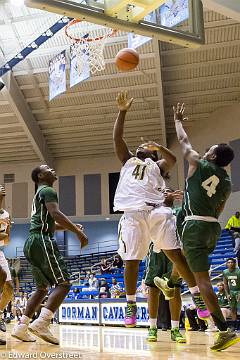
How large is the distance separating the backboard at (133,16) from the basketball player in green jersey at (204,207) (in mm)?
1842

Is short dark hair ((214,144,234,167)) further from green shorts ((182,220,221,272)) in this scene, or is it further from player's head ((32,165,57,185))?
player's head ((32,165,57,185))

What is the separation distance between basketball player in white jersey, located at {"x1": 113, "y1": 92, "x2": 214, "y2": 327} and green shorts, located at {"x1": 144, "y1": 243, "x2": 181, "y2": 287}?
955 millimetres

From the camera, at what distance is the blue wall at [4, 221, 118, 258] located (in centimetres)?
2823

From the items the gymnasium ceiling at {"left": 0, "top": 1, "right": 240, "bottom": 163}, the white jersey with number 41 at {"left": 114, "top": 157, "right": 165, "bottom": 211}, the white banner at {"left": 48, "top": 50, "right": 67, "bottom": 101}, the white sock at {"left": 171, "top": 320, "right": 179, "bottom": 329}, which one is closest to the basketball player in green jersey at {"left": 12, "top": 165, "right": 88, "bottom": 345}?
the white jersey with number 41 at {"left": 114, "top": 157, "right": 165, "bottom": 211}

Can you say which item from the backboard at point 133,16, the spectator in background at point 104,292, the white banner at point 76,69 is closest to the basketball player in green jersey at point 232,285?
the spectator in background at point 104,292

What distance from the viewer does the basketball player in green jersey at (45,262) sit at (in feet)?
16.4

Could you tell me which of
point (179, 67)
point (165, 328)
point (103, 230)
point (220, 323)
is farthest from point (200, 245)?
point (103, 230)

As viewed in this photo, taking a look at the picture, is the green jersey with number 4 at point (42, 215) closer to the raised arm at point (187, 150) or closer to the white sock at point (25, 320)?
the white sock at point (25, 320)

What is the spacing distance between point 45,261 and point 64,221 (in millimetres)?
529

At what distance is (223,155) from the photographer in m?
4.58

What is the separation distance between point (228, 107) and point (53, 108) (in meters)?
8.20

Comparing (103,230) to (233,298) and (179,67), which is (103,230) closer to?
(179,67)

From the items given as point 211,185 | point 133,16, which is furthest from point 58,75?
point 211,185

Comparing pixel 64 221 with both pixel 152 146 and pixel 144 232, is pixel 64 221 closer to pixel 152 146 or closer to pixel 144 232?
pixel 144 232
